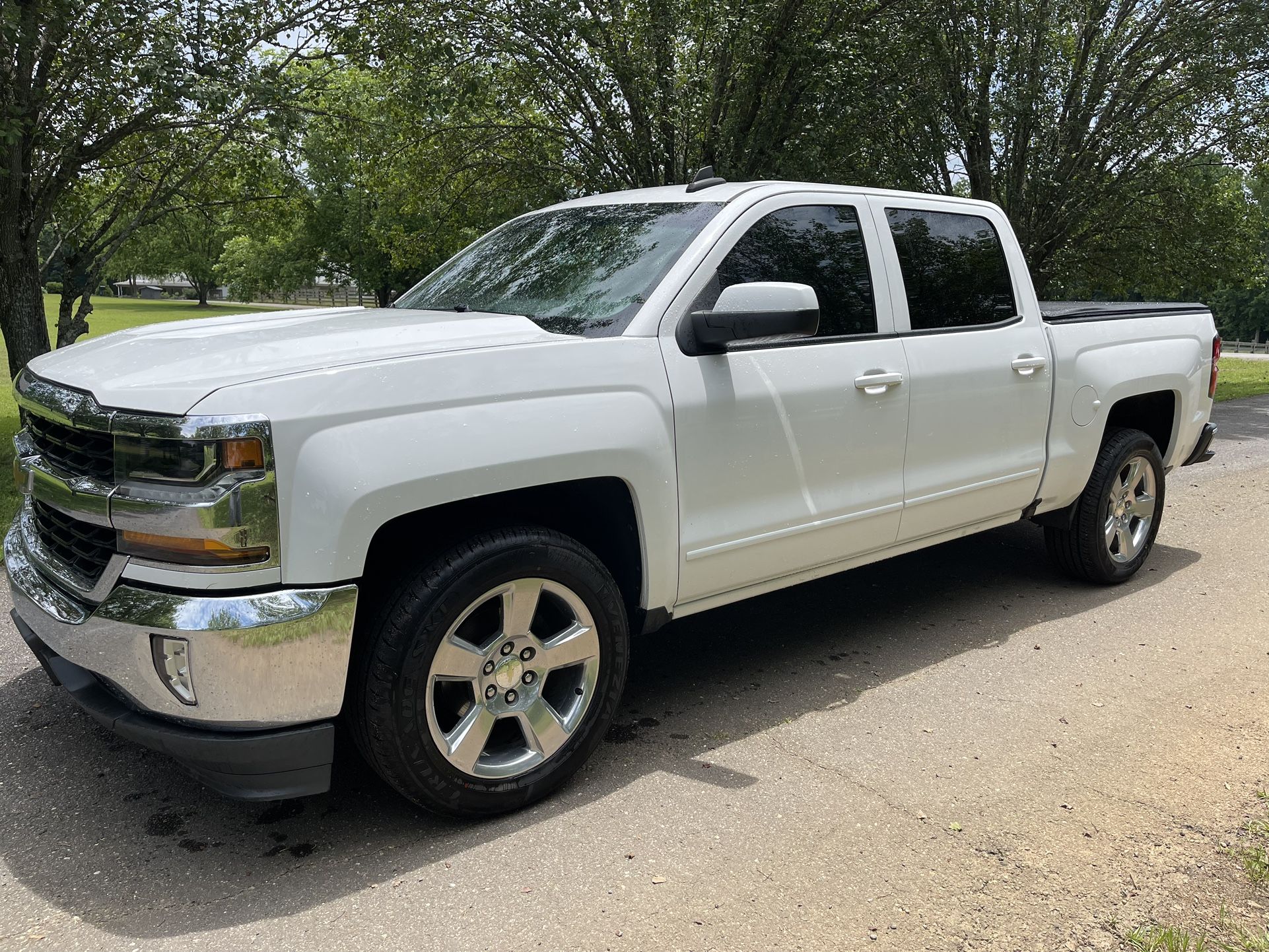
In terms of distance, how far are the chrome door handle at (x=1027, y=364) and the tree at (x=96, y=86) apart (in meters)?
6.01

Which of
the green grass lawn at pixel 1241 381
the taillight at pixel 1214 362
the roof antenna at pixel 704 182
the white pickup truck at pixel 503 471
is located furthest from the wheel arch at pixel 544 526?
the green grass lawn at pixel 1241 381

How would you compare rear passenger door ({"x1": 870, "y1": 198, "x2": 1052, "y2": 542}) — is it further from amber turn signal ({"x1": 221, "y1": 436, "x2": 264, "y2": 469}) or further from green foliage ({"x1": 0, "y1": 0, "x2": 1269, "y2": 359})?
green foliage ({"x1": 0, "y1": 0, "x2": 1269, "y2": 359})

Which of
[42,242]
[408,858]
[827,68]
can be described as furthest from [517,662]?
[42,242]

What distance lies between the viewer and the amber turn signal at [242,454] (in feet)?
8.28

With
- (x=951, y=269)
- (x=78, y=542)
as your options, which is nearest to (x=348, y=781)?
(x=78, y=542)

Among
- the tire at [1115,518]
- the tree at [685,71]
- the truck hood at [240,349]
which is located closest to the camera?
the truck hood at [240,349]

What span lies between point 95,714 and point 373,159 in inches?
503

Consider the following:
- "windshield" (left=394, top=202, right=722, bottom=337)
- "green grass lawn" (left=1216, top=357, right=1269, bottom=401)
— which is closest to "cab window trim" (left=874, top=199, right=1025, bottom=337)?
"windshield" (left=394, top=202, right=722, bottom=337)

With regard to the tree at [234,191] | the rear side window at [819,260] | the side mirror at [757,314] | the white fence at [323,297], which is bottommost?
the side mirror at [757,314]

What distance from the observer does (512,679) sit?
10.0ft

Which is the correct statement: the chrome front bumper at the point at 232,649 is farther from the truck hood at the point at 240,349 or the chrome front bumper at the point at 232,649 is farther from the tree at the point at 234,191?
the tree at the point at 234,191

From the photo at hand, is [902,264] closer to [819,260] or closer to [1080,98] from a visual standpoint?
[819,260]

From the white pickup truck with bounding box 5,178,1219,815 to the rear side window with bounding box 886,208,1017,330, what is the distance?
18 millimetres

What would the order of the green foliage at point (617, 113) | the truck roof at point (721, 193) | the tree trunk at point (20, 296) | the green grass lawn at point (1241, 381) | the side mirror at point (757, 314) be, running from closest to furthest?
1. the side mirror at point (757, 314)
2. the truck roof at point (721, 193)
3. the green foliage at point (617, 113)
4. the tree trunk at point (20, 296)
5. the green grass lawn at point (1241, 381)
